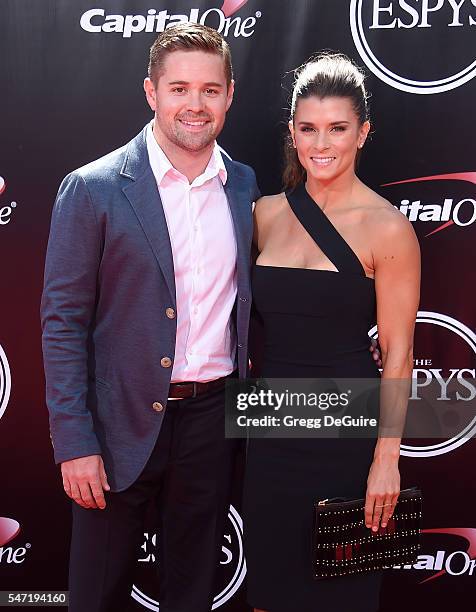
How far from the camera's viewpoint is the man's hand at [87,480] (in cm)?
231

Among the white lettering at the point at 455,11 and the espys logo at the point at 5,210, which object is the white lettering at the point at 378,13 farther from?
the espys logo at the point at 5,210

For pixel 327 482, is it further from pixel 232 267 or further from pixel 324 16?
pixel 324 16

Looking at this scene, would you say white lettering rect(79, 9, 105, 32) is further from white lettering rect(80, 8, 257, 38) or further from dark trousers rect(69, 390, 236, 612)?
dark trousers rect(69, 390, 236, 612)

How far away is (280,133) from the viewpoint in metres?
3.15

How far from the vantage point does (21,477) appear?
330 centimetres

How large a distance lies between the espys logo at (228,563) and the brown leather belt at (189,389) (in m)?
1.07

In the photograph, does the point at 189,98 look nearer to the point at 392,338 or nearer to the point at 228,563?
the point at 392,338

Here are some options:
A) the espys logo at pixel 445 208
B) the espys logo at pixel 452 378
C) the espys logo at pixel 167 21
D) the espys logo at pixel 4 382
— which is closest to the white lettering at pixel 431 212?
the espys logo at pixel 445 208

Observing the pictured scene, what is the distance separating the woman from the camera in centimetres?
241

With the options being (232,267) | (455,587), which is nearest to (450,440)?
(455,587)

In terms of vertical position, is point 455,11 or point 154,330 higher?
point 455,11

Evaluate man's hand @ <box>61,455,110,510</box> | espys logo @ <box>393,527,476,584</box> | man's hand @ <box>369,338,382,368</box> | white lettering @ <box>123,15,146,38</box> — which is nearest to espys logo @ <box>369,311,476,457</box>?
espys logo @ <box>393,527,476,584</box>

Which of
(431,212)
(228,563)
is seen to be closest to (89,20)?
(431,212)

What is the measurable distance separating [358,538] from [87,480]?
0.80m
